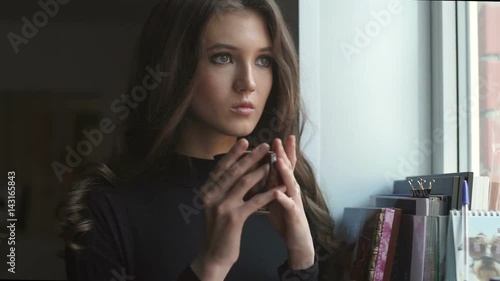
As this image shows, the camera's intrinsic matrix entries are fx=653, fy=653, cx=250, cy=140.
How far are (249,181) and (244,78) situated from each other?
7.9 inches

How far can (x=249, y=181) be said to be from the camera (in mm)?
1050

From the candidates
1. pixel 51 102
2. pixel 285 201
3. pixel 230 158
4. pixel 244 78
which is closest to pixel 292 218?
pixel 285 201

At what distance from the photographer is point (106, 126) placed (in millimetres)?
1140

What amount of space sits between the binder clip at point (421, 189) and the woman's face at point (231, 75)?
31cm

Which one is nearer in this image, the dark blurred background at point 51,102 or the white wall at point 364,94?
the dark blurred background at point 51,102

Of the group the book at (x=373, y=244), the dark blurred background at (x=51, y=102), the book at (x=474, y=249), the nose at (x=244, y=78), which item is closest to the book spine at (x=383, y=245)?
the book at (x=373, y=244)

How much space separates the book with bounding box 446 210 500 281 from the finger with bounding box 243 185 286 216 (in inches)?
12.1

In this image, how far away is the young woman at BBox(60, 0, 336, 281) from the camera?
43.4 inches

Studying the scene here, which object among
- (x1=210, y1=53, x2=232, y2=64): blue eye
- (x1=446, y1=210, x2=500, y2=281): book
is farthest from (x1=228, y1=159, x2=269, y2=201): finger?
(x1=446, y1=210, x2=500, y2=281): book

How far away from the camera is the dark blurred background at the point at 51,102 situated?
44.7 inches

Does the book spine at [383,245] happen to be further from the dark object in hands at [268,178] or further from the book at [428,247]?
the dark object in hands at [268,178]

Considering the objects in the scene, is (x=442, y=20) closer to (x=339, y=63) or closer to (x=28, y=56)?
(x=339, y=63)

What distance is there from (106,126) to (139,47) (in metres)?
0.15

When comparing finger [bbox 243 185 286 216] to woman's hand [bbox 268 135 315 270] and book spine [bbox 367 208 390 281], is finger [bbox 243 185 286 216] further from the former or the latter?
book spine [bbox 367 208 390 281]
